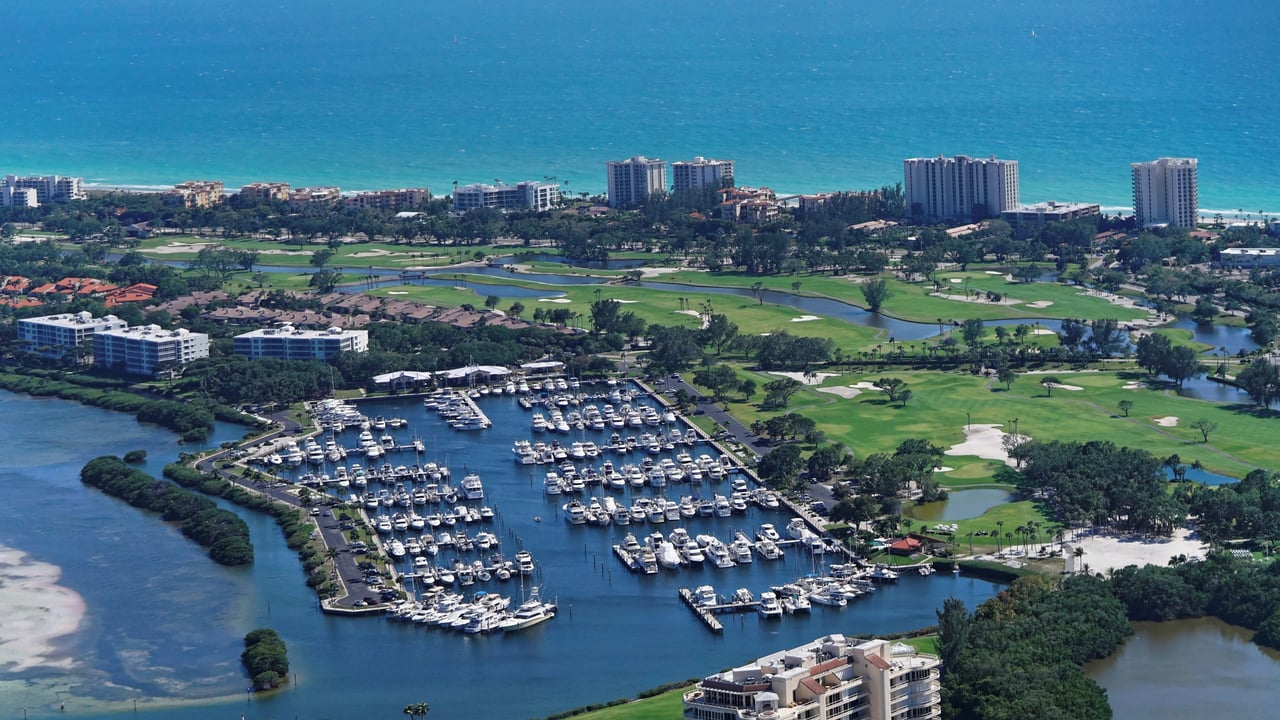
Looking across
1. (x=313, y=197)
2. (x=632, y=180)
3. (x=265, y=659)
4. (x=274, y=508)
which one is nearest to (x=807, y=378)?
(x=274, y=508)

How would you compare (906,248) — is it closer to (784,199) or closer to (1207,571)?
(784,199)

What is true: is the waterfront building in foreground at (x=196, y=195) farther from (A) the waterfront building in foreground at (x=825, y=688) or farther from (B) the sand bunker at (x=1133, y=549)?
(A) the waterfront building in foreground at (x=825, y=688)

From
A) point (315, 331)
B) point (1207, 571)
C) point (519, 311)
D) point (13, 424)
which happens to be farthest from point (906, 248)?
point (1207, 571)

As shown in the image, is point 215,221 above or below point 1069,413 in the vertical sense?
above

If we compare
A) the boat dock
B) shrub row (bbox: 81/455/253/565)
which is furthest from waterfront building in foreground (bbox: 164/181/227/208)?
the boat dock

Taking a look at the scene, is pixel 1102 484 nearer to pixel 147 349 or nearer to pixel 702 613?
pixel 702 613
